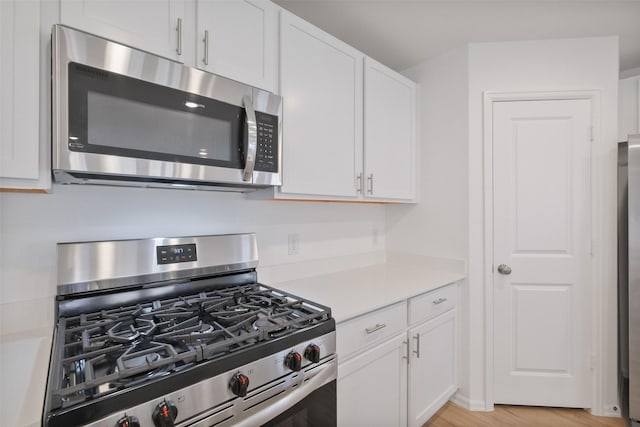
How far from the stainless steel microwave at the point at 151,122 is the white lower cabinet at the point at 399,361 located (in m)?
0.81

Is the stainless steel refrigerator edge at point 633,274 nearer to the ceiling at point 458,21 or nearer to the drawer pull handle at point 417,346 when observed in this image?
the ceiling at point 458,21

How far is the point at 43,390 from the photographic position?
722 mm

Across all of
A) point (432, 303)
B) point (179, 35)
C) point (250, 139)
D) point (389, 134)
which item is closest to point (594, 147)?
→ point (389, 134)

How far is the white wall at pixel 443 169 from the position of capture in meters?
2.12

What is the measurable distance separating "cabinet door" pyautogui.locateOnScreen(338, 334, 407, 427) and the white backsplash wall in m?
0.66

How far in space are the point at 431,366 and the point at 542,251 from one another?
41.4 inches

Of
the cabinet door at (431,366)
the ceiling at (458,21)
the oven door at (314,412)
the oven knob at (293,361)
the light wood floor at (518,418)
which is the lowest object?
the light wood floor at (518,418)

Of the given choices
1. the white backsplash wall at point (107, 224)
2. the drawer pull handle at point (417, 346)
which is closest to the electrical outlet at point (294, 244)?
the white backsplash wall at point (107, 224)

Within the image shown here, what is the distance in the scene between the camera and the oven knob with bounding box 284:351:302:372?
1.00 metres

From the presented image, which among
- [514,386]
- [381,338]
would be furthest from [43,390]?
[514,386]

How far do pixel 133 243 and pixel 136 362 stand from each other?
1.83 feet

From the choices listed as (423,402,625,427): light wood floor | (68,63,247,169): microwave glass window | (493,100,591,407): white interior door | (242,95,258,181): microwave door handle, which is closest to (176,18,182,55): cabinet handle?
(68,63,247,169): microwave glass window

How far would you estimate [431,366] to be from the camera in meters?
1.81

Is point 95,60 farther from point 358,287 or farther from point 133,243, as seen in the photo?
point 358,287
